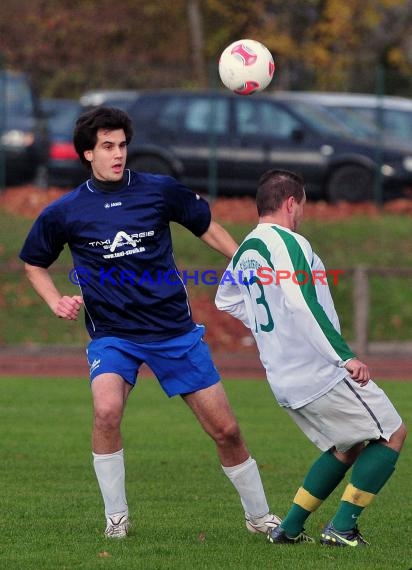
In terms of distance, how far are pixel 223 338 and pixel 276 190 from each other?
12.5 metres

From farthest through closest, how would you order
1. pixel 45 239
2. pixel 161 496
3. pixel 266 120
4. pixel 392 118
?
pixel 392 118, pixel 266 120, pixel 161 496, pixel 45 239

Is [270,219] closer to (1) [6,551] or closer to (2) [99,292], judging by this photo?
(2) [99,292]

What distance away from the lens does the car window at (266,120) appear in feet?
70.4

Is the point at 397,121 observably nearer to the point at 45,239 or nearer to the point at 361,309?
the point at 361,309

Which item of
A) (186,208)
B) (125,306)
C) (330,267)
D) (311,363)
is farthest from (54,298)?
(330,267)

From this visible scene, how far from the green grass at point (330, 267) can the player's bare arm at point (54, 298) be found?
11095 mm

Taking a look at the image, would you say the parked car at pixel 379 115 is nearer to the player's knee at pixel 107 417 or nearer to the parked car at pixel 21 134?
the parked car at pixel 21 134

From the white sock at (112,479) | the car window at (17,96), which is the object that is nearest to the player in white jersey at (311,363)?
the white sock at (112,479)

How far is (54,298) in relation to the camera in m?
7.07

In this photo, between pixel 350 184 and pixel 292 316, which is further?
pixel 350 184

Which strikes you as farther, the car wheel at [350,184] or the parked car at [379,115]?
the parked car at [379,115]

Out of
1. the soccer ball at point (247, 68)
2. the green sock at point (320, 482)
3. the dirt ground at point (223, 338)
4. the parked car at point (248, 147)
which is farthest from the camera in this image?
the parked car at point (248, 147)

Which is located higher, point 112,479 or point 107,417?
point 107,417

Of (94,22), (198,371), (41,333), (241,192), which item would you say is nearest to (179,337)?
(198,371)
